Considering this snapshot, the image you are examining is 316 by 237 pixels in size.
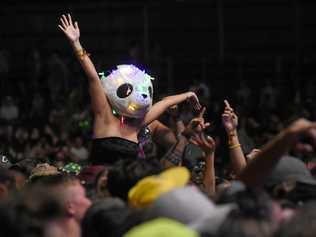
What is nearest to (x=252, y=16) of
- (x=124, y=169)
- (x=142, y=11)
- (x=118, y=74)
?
(x=142, y=11)

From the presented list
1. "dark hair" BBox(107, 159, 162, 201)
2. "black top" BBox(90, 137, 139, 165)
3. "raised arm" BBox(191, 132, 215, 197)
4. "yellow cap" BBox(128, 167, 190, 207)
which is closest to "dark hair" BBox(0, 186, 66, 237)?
"yellow cap" BBox(128, 167, 190, 207)

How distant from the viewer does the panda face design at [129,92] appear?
6.44m

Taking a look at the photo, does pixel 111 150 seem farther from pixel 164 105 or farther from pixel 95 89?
pixel 164 105

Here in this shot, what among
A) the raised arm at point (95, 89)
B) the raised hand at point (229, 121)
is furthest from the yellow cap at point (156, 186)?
the raised arm at point (95, 89)

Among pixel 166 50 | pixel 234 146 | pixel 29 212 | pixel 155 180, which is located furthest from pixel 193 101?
pixel 166 50

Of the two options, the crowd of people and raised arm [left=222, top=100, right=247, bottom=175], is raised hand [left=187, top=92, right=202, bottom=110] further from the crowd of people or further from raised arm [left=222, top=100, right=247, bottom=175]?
raised arm [left=222, top=100, right=247, bottom=175]

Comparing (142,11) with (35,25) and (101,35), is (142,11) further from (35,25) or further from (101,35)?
(35,25)

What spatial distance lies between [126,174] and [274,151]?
0.86m

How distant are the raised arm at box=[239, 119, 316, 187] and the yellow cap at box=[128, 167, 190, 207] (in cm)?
36

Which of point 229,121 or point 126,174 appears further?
point 229,121

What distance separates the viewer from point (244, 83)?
57.9 ft

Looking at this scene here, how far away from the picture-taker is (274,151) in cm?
418

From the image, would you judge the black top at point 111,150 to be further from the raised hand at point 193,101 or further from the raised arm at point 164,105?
the raised hand at point 193,101

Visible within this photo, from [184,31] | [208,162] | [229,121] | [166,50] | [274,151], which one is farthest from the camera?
[184,31]
